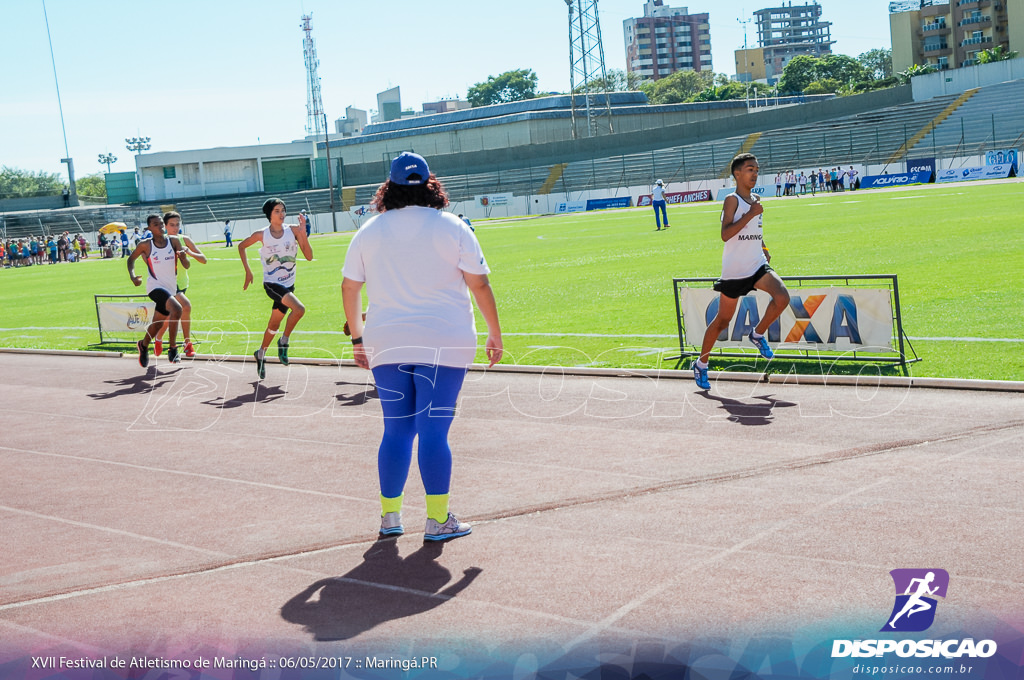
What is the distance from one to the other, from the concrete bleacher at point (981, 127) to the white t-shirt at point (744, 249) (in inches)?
1946

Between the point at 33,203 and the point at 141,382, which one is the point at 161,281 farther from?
the point at 33,203

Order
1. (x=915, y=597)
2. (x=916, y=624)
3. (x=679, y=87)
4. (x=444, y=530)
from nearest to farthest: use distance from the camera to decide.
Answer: (x=916, y=624)
(x=915, y=597)
(x=444, y=530)
(x=679, y=87)

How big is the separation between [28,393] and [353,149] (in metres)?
111

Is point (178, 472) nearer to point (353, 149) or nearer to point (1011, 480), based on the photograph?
point (1011, 480)

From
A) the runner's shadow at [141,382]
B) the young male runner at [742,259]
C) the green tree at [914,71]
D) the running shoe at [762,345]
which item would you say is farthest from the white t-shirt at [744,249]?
the green tree at [914,71]

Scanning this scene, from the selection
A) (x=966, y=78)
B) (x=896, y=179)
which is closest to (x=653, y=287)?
(x=896, y=179)

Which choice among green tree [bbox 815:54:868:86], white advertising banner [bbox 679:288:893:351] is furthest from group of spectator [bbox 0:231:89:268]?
green tree [bbox 815:54:868:86]

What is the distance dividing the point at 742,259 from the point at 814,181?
50.4 metres

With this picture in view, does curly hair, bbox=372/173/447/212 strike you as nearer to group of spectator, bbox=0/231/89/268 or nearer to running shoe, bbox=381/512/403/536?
running shoe, bbox=381/512/403/536

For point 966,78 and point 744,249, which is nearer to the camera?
point 744,249

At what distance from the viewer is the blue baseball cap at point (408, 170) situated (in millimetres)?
5430

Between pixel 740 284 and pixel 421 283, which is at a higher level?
pixel 421 283

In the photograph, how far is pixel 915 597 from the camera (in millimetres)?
4277

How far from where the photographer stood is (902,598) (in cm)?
427
